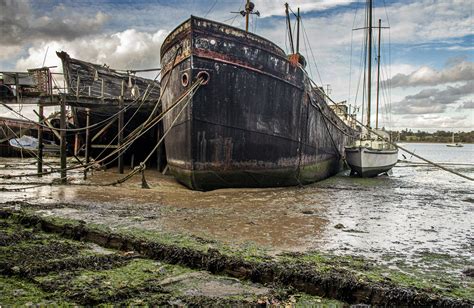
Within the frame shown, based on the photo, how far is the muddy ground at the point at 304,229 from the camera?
311 centimetres

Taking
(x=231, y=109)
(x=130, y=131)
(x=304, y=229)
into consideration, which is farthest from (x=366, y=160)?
(x=304, y=229)

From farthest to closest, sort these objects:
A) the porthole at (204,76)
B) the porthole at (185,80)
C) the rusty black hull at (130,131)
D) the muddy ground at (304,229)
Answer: the rusty black hull at (130,131) < the porthole at (185,80) < the porthole at (204,76) < the muddy ground at (304,229)

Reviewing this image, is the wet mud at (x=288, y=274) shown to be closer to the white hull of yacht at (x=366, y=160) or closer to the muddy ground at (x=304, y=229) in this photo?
the muddy ground at (x=304, y=229)

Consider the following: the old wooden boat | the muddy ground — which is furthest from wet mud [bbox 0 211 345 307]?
the old wooden boat

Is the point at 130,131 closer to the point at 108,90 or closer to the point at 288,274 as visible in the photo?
the point at 108,90

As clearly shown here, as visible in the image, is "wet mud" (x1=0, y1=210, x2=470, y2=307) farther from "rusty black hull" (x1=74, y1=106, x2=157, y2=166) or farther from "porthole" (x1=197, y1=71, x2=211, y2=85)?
"rusty black hull" (x1=74, y1=106, x2=157, y2=166)

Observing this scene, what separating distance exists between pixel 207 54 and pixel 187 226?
471 cm

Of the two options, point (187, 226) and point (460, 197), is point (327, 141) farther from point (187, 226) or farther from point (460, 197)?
point (187, 226)

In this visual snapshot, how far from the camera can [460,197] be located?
405 inches

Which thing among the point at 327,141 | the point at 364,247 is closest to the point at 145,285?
the point at 364,247

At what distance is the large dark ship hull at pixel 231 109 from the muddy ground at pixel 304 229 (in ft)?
2.08

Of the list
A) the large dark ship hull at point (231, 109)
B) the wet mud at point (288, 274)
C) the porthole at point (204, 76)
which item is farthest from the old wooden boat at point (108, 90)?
the wet mud at point (288, 274)

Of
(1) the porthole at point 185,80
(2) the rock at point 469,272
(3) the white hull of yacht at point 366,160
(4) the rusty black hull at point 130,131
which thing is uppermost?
(1) the porthole at point 185,80

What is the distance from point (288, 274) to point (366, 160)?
13808 millimetres
